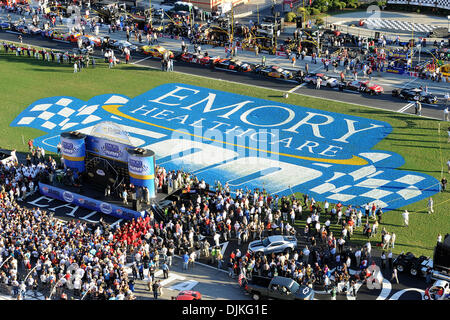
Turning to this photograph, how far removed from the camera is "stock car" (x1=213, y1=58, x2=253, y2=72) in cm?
7819

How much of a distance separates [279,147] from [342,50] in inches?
1106

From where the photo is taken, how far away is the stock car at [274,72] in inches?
2962

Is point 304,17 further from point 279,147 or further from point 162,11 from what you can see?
point 279,147

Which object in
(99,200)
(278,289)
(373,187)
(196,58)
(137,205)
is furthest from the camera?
(196,58)

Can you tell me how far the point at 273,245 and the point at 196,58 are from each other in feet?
145

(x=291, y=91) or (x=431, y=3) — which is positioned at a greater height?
(x=431, y=3)

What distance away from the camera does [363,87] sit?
71062 mm


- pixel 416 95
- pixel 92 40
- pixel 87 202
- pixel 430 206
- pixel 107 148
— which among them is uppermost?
pixel 92 40

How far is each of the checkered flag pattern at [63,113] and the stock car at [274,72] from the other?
17.3 meters

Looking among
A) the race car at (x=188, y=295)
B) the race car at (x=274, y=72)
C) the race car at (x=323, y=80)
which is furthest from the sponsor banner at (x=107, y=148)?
the race car at (x=323, y=80)

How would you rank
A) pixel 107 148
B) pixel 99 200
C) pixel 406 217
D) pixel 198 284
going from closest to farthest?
pixel 198 284 < pixel 406 217 < pixel 99 200 < pixel 107 148

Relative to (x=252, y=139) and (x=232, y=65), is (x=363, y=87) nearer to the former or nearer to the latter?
(x=232, y=65)

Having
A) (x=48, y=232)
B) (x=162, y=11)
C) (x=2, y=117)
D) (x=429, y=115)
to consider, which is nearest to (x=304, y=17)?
(x=162, y=11)

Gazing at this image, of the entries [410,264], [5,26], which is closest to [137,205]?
[410,264]
